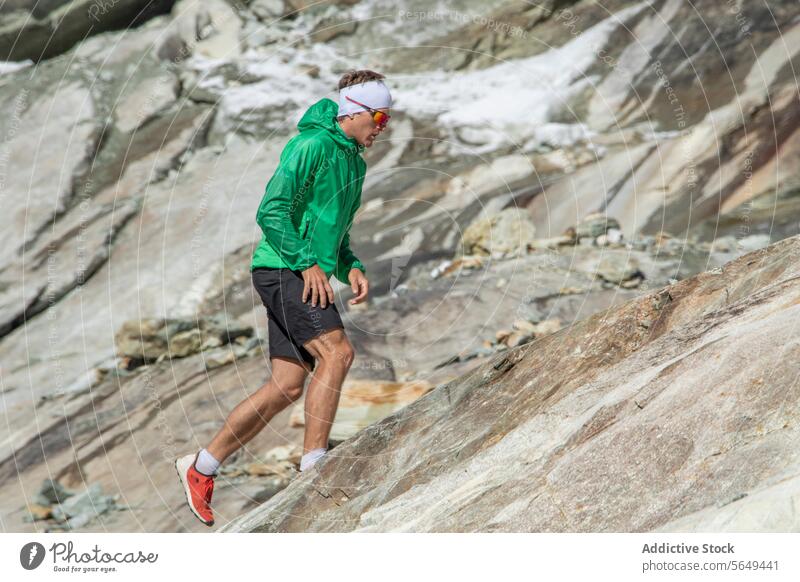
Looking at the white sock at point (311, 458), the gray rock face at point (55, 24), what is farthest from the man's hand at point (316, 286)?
the gray rock face at point (55, 24)

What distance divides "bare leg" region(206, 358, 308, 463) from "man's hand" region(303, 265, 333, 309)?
1.66 ft

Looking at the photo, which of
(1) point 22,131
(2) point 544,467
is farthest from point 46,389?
(2) point 544,467

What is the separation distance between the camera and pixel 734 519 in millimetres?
5840

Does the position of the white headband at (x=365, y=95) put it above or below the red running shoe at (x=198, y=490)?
above

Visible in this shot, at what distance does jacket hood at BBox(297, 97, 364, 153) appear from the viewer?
7.41 metres

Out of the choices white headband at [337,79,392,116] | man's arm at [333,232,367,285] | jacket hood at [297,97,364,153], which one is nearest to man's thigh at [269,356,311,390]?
man's arm at [333,232,367,285]

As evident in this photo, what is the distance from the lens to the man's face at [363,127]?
7445mm

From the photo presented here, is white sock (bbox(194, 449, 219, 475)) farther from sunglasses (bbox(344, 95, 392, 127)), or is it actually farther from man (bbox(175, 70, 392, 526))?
sunglasses (bbox(344, 95, 392, 127))

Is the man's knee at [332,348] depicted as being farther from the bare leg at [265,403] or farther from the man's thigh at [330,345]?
the bare leg at [265,403]

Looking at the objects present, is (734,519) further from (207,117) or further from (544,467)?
(207,117)

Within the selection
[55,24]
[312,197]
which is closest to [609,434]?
[312,197]

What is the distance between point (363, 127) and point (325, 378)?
1741mm
